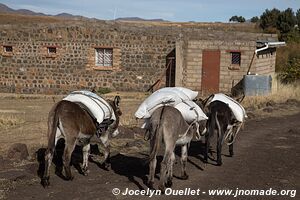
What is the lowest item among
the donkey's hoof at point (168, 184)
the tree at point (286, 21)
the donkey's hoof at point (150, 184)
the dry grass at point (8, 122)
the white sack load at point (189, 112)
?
the dry grass at point (8, 122)

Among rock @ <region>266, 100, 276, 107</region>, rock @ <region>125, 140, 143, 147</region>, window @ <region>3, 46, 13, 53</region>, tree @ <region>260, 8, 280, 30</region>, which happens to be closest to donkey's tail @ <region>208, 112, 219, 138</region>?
rock @ <region>125, 140, 143, 147</region>

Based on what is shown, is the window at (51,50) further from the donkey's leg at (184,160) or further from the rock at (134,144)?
the donkey's leg at (184,160)

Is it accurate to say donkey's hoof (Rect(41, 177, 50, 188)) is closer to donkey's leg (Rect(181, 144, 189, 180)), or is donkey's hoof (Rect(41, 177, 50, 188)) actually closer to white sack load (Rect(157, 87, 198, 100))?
donkey's leg (Rect(181, 144, 189, 180))

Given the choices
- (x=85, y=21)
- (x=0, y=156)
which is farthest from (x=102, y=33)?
(x=0, y=156)

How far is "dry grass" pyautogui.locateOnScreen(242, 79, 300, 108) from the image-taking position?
19080 millimetres

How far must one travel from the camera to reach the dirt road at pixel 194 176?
7.64m

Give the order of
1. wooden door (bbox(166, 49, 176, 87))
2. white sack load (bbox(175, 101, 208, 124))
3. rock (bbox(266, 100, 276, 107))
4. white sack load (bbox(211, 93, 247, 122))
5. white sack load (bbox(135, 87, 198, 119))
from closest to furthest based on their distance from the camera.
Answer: white sack load (bbox(135, 87, 198, 119))
white sack load (bbox(175, 101, 208, 124))
white sack load (bbox(211, 93, 247, 122))
rock (bbox(266, 100, 276, 107))
wooden door (bbox(166, 49, 176, 87))

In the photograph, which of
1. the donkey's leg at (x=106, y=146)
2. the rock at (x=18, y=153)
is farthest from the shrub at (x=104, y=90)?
the donkey's leg at (x=106, y=146)

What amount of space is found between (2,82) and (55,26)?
460cm

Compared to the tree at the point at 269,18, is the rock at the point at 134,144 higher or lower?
lower

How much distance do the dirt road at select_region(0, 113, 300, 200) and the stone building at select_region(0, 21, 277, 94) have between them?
11821 millimetres

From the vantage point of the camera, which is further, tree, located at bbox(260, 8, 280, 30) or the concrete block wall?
tree, located at bbox(260, 8, 280, 30)

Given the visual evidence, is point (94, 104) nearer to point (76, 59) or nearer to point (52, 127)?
point (52, 127)

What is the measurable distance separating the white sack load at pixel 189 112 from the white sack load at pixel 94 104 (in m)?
1.38
